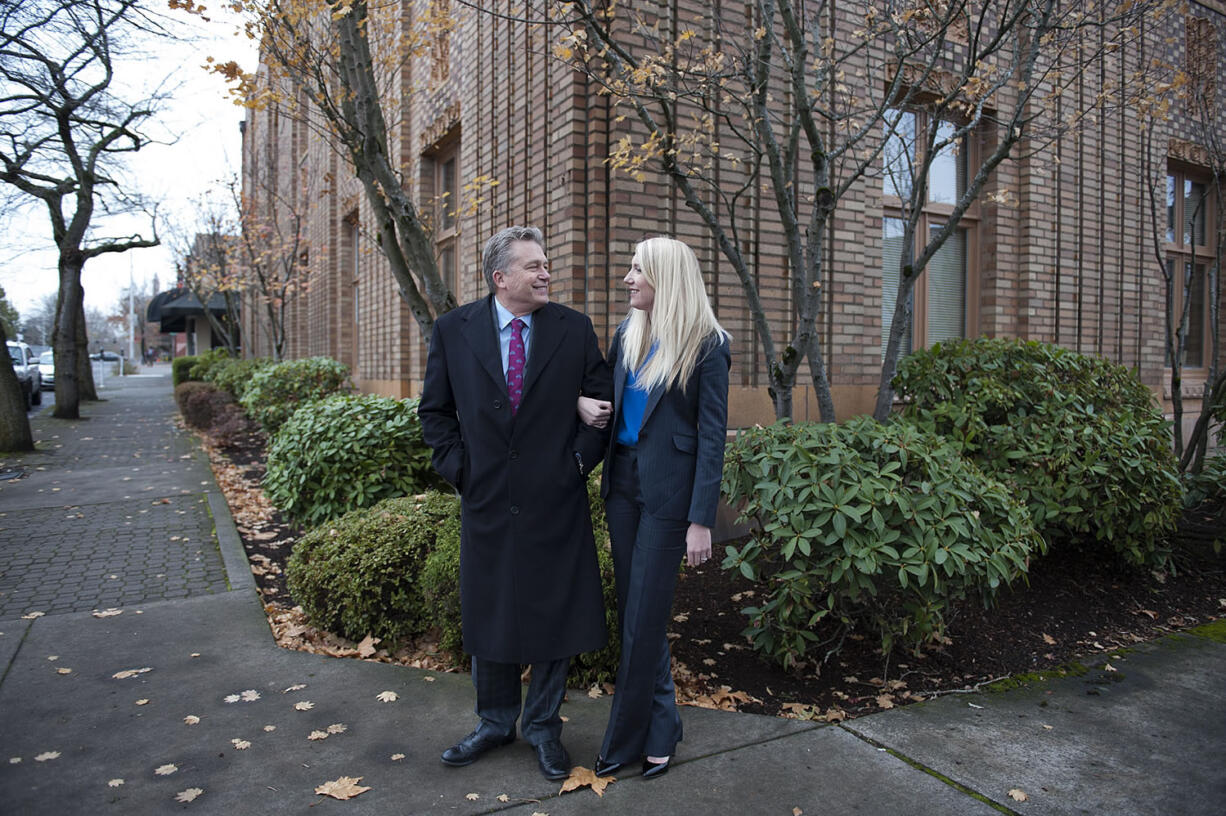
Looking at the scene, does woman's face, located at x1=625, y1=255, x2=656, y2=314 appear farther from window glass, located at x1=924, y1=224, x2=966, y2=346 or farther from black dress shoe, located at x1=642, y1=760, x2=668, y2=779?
window glass, located at x1=924, y1=224, x2=966, y2=346

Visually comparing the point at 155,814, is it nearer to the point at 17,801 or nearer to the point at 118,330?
the point at 17,801

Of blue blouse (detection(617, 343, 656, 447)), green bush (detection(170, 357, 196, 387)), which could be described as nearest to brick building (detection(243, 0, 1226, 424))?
blue blouse (detection(617, 343, 656, 447))

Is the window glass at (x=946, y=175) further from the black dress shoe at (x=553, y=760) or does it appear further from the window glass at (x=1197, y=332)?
the black dress shoe at (x=553, y=760)

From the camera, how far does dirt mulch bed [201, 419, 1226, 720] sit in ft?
12.8

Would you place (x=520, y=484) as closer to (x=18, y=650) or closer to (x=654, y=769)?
(x=654, y=769)

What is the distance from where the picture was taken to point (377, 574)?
4344 mm

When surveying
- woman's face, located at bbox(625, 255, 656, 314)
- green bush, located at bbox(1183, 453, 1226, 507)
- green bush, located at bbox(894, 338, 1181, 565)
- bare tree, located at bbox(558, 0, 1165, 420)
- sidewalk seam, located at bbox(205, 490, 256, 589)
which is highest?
bare tree, located at bbox(558, 0, 1165, 420)

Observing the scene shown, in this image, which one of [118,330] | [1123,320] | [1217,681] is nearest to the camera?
[1217,681]

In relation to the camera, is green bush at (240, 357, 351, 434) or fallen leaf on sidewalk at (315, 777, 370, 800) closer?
fallen leaf on sidewalk at (315, 777, 370, 800)

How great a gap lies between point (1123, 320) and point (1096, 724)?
7.31 meters

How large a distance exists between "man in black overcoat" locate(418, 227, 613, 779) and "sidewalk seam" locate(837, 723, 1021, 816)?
1184mm

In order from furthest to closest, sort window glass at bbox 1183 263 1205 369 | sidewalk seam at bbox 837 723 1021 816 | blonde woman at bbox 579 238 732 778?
window glass at bbox 1183 263 1205 369 → blonde woman at bbox 579 238 732 778 → sidewalk seam at bbox 837 723 1021 816

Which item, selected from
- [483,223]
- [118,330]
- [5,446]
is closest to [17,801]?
[483,223]

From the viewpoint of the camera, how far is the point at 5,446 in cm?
1213
